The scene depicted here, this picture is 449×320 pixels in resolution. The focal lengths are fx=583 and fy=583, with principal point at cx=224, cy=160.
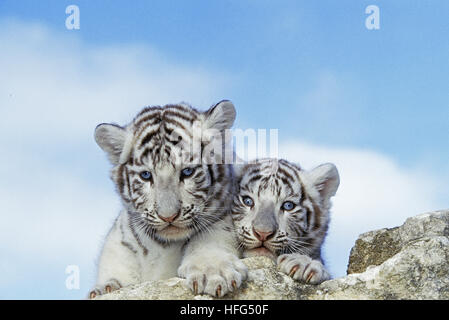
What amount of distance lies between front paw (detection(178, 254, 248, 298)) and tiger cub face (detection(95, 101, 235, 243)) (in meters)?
0.65

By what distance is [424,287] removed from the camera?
3.35 metres

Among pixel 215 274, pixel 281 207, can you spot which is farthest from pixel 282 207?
pixel 215 274

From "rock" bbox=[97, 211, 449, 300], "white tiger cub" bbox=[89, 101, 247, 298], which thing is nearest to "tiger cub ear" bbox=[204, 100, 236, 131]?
"white tiger cub" bbox=[89, 101, 247, 298]

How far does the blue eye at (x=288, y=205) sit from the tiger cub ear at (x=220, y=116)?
765 millimetres

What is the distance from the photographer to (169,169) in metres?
4.08

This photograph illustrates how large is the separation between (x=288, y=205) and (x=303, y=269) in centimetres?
96

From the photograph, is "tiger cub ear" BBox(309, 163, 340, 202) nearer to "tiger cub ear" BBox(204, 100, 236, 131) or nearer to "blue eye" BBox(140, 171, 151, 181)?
"tiger cub ear" BBox(204, 100, 236, 131)

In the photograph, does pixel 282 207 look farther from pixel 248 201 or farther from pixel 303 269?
pixel 303 269

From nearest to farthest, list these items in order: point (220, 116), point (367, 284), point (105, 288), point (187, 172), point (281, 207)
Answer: point (367, 284) → point (187, 172) → point (105, 288) → point (281, 207) → point (220, 116)

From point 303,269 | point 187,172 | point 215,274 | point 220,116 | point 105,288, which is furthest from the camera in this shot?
point 220,116

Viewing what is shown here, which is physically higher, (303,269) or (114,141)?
(114,141)

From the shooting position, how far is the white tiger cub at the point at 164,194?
4062 mm
